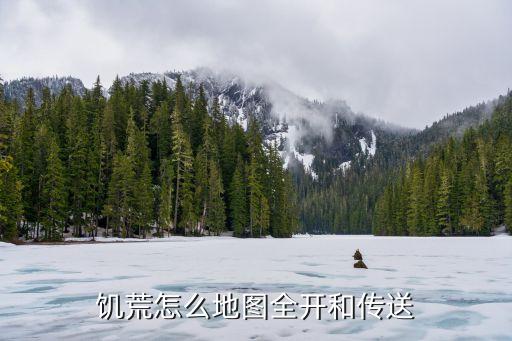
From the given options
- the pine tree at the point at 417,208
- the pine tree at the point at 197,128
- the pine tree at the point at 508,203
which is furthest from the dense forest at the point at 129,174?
the pine tree at the point at 508,203

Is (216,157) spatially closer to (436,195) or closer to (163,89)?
(163,89)

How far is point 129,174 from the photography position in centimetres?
5125

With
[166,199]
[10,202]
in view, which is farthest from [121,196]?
[10,202]

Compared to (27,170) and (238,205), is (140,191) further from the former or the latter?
(238,205)

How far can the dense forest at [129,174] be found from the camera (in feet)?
148

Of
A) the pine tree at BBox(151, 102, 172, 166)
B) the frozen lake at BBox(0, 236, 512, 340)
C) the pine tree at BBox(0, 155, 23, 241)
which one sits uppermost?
the pine tree at BBox(151, 102, 172, 166)

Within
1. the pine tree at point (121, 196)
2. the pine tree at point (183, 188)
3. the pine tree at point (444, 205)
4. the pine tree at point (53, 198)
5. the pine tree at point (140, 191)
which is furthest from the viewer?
the pine tree at point (444, 205)

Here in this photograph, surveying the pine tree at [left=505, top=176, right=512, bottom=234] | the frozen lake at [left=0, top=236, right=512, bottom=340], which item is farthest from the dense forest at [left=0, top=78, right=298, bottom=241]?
the pine tree at [left=505, top=176, right=512, bottom=234]

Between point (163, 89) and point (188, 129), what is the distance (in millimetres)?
20476

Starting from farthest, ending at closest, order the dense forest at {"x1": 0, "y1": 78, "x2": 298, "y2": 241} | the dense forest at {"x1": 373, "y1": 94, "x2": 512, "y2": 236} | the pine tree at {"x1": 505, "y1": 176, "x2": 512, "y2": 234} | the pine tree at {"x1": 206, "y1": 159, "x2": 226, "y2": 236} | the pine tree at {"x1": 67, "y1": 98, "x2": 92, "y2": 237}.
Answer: the dense forest at {"x1": 373, "y1": 94, "x2": 512, "y2": 236} < the pine tree at {"x1": 505, "y1": 176, "x2": 512, "y2": 234} < the pine tree at {"x1": 206, "y1": 159, "x2": 226, "y2": 236} < the pine tree at {"x1": 67, "y1": 98, "x2": 92, "y2": 237} < the dense forest at {"x1": 0, "y1": 78, "x2": 298, "y2": 241}

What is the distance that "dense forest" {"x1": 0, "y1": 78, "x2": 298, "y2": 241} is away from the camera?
148 ft

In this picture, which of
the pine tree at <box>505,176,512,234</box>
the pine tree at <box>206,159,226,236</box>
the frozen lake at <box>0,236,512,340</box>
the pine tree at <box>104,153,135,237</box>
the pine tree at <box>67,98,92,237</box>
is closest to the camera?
the frozen lake at <box>0,236,512,340</box>

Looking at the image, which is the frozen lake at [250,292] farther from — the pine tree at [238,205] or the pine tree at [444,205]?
the pine tree at [444,205]

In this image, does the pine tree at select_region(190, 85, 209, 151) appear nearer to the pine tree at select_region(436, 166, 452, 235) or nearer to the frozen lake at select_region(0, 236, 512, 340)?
the pine tree at select_region(436, 166, 452, 235)
